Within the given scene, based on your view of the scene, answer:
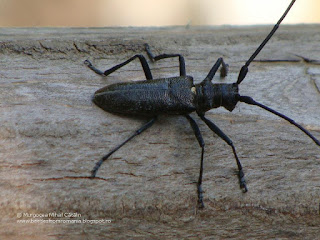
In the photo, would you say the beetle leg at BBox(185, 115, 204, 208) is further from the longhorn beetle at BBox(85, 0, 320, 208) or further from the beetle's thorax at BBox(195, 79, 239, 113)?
the beetle's thorax at BBox(195, 79, 239, 113)

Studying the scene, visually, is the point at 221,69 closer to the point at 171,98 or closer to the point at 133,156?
the point at 171,98

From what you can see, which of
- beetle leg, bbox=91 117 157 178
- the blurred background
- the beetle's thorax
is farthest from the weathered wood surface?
the blurred background

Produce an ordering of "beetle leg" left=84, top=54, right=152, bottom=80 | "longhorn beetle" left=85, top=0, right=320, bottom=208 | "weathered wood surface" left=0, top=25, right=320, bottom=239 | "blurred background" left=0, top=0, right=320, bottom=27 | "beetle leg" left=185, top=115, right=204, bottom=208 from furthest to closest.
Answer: "blurred background" left=0, top=0, right=320, bottom=27
"beetle leg" left=84, top=54, right=152, bottom=80
"longhorn beetle" left=85, top=0, right=320, bottom=208
"beetle leg" left=185, top=115, right=204, bottom=208
"weathered wood surface" left=0, top=25, right=320, bottom=239

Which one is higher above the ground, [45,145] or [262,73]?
[262,73]

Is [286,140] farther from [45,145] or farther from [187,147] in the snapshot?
[45,145]

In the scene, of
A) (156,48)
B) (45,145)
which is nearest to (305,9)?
(156,48)

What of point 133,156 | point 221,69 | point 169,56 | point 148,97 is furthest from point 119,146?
point 221,69
